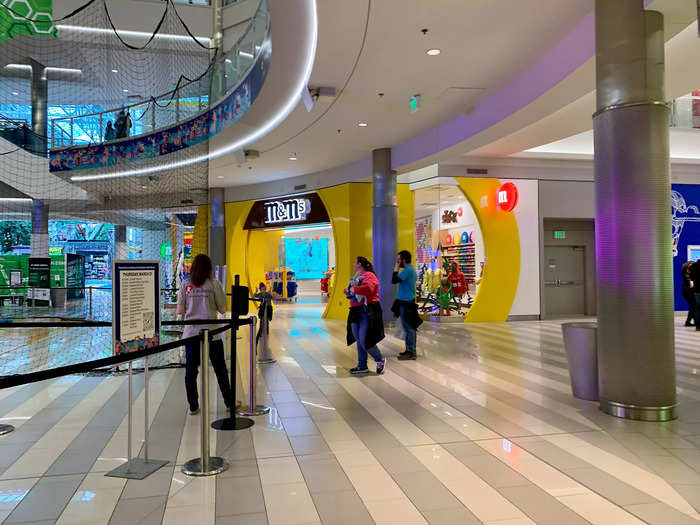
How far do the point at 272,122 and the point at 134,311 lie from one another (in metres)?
6.56

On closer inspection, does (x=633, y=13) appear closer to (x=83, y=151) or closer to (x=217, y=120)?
(x=217, y=120)

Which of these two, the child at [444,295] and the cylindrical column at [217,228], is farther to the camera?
the cylindrical column at [217,228]

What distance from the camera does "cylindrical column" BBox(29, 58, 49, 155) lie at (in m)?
9.54

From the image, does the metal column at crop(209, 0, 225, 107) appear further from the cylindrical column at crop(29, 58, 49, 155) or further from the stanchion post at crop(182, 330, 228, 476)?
the stanchion post at crop(182, 330, 228, 476)

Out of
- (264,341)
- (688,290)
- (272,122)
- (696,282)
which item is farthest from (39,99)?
(688,290)

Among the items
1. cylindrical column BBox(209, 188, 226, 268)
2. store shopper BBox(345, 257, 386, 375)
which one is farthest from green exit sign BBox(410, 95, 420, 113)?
cylindrical column BBox(209, 188, 226, 268)

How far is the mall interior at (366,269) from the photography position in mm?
3182

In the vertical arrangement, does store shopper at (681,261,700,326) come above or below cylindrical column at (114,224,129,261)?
below

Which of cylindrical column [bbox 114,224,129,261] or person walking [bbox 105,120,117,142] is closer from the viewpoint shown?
cylindrical column [bbox 114,224,129,261]

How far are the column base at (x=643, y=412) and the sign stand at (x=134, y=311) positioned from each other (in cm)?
353

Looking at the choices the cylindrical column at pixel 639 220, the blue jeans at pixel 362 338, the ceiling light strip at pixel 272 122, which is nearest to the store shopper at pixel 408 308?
the blue jeans at pixel 362 338

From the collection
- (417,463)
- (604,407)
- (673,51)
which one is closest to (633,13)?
(673,51)

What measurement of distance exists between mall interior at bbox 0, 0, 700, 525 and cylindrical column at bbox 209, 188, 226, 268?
2.30 metres

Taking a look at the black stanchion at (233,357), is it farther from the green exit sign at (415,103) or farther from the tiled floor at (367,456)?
the green exit sign at (415,103)
